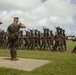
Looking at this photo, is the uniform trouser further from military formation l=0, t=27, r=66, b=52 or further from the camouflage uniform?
military formation l=0, t=27, r=66, b=52

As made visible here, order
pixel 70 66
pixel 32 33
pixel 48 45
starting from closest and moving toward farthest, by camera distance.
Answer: pixel 70 66
pixel 48 45
pixel 32 33


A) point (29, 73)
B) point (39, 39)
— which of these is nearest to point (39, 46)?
point (39, 39)

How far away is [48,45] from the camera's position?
24969 mm

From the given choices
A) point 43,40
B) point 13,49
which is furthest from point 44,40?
point 13,49

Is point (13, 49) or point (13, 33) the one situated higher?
point (13, 33)

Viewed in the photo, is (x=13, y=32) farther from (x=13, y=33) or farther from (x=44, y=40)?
(x=44, y=40)

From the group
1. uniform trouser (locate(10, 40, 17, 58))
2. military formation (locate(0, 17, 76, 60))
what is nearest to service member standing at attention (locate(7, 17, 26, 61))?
uniform trouser (locate(10, 40, 17, 58))

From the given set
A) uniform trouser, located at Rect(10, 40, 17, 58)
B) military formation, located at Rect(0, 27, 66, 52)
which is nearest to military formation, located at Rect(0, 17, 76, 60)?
military formation, located at Rect(0, 27, 66, 52)

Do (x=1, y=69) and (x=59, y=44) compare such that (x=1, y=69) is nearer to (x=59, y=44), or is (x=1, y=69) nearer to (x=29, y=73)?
(x=29, y=73)

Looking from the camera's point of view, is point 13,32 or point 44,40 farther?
point 44,40

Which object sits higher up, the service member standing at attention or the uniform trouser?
the service member standing at attention

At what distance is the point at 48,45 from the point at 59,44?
1861 millimetres

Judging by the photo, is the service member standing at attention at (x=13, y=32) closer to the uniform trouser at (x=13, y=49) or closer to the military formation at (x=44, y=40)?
the uniform trouser at (x=13, y=49)

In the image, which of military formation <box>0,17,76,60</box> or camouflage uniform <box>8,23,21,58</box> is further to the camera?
military formation <box>0,17,76,60</box>
